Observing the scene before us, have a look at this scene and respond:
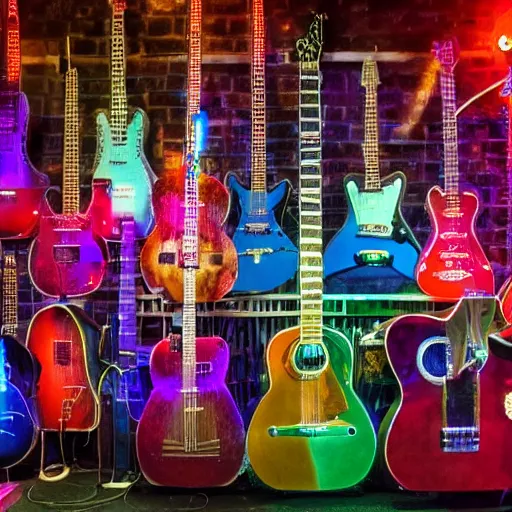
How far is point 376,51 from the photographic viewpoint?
264 cm

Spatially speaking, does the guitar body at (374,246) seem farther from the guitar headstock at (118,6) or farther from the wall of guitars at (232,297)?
the guitar headstock at (118,6)

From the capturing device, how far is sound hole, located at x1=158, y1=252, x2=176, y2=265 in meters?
2.55

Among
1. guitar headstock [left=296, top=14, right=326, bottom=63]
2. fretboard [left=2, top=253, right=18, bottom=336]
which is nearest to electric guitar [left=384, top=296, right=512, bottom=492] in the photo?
guitar headstock [left=296, top=14, right=326, bottom=63]

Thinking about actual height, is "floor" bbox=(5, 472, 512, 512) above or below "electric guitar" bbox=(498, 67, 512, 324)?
below

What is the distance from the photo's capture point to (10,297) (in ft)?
8.53

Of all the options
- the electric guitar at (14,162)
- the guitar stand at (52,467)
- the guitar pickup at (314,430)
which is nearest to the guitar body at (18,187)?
the electric guitar at (14,162)

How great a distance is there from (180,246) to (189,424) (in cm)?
80

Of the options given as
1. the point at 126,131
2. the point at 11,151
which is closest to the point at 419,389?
the point at 126,131

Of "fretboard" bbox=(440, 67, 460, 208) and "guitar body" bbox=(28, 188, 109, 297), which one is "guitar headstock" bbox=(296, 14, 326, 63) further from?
"guitar body" bbox=(28, 188, 109, 297)

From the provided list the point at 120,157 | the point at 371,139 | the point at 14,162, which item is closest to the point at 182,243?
the point at 120,157

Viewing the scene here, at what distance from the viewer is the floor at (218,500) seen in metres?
2.37

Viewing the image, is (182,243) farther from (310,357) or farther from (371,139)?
(371,139)

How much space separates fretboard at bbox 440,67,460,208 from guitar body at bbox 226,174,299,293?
0.81 meters

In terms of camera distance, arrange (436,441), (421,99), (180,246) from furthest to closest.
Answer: (421,99), (180,246), (436,441)
